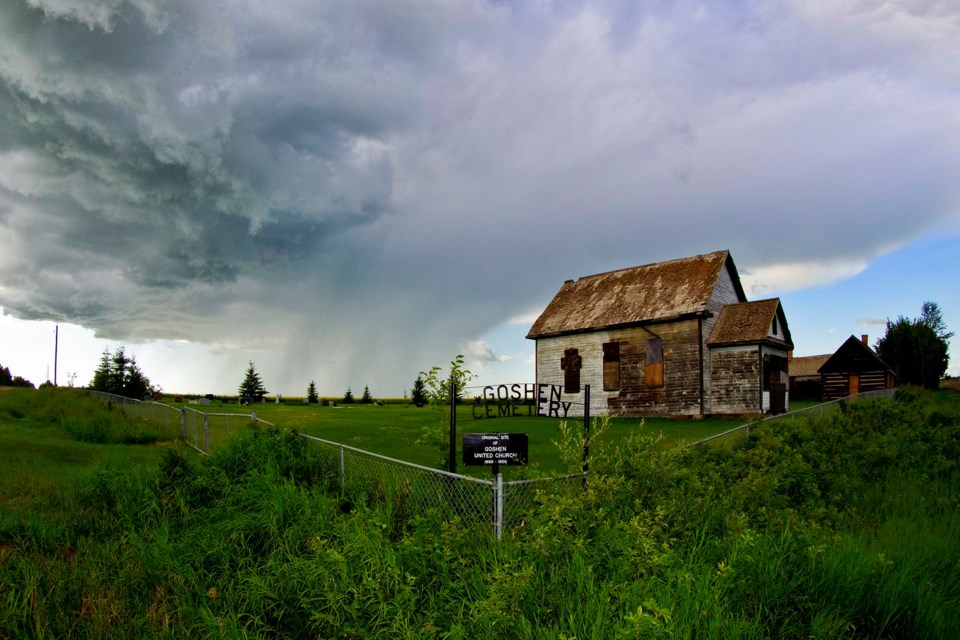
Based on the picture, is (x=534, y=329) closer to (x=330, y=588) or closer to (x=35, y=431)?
(x=35, y=431)

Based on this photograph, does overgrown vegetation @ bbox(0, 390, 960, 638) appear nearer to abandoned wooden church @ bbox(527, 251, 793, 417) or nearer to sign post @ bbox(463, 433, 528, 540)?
sign post @ bbox(463, 433, 528, 540)

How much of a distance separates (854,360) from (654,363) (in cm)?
2391

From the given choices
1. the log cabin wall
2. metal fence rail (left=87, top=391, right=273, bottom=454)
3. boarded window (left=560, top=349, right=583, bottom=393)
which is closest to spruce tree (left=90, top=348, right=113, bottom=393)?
metal fence rail (left=87, top=391, right=273, bottom=454)

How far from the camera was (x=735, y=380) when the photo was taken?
85.1 ft

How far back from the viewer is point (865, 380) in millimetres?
42469

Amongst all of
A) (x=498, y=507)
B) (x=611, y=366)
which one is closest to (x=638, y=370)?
(x=611, y=366)

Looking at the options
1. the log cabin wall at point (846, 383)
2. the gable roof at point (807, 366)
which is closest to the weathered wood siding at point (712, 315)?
the log cabin wall at point (846, 383)

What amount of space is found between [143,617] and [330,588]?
1.95 metres

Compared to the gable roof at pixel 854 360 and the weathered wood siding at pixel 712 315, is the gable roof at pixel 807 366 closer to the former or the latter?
the gable roof at pixel 854 360

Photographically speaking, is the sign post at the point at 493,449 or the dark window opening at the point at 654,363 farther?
the dark window opening at the point at 654,363

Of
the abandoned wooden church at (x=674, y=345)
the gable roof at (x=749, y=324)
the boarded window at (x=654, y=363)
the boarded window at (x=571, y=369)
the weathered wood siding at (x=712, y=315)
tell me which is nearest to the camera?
the gable roof at (x=749, y=324)

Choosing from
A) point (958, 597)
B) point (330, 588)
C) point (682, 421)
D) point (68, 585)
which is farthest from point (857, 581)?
point (682, 421)

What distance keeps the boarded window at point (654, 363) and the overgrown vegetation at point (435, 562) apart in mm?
16787

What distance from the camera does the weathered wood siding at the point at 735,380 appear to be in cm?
2553
